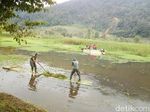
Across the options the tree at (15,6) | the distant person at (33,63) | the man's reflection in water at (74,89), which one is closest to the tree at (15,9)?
the tree at (15,6)

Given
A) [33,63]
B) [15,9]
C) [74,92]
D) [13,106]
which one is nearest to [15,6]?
[15,9]

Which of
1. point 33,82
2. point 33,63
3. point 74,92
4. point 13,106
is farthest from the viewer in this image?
point 33,63

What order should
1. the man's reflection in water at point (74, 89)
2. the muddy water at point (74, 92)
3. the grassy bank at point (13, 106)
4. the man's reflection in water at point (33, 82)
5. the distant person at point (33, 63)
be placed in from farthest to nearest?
1. the distant person at point (33, 63)
2. the man's reflection in water at point (33, 82)
3. the man's reflection in water at point (74, 89)
4. the muddy water at point (74, 92)
5. the grassy bank at point (13, 106)

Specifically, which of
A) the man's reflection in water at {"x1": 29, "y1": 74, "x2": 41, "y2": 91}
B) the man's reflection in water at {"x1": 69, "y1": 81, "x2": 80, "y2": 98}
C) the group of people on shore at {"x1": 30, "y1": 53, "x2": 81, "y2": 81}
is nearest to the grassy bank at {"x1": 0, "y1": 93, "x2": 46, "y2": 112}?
the man's reflection in water at {"x1": 69, "y1": 81, "x2": 80, "y2": 98}

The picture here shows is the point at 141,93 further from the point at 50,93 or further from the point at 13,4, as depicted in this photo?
the point at 13,4

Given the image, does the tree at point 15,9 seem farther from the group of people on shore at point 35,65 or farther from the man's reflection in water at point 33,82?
the group of people on shore at point 35,65

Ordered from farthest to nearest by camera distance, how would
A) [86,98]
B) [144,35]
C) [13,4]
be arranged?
[144,35]
[86,98]
[13,4]

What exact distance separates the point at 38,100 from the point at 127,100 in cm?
597

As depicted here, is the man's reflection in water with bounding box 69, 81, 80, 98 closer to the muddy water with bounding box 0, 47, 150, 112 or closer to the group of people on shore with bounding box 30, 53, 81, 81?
the muddy water with bounding box 0, 47, 150, 112

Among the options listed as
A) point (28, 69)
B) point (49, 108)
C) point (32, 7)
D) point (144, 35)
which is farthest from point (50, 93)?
point (144, 35)

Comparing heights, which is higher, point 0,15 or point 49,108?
point 0,15

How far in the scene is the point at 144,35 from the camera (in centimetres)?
18450

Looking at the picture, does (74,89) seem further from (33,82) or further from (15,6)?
(15,6)

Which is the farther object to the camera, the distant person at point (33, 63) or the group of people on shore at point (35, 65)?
the distant person at point (33, 63)
